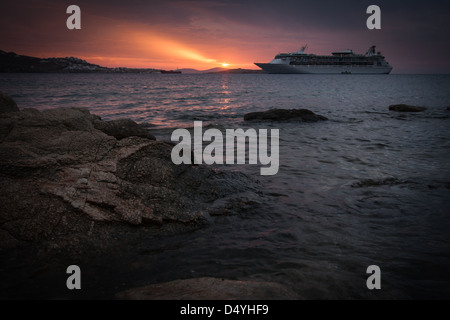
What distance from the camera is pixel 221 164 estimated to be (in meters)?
8.08

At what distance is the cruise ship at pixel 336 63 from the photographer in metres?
142

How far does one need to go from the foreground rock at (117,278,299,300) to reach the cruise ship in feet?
515

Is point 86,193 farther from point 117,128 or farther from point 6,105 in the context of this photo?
point 6,105

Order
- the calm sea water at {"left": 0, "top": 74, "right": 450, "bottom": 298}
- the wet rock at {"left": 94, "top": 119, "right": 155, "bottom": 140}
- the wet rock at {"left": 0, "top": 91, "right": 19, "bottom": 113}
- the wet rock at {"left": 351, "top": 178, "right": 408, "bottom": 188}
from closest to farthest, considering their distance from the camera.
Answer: the calm sea water at {"left": 0, "top": 74, "right": 450, "bottom": 298} → the wet rock at {"left": 0, "top": 91, "right": 19, "bottom": 113} → the wet rock at {"left": 351, "top": 178, "right": 408, "bottom": 188} → the wet rock at {"left": 94, "top": 119, "right": 155, "bottom": 140}

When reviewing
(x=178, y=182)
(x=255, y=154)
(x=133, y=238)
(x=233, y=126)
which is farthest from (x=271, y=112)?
(x=133, y=238)

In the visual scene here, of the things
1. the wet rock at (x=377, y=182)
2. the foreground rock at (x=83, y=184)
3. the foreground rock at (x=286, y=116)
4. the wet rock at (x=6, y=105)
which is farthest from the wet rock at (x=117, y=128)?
the foreground rock at (x=286, y=116)

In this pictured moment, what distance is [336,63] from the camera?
14462cm

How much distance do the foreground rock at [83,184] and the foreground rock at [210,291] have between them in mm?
1300

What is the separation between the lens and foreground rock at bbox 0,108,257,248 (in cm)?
366

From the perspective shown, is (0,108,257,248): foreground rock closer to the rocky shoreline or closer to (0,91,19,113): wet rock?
the rocky shoreline

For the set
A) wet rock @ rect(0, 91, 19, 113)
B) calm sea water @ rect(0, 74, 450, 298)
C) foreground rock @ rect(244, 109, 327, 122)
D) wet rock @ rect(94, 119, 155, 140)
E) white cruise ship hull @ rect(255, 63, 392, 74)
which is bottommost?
calm sea water @ rect(0, 74, 450, 298)

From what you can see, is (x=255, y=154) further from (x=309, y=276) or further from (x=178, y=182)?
(x=309, y=276)

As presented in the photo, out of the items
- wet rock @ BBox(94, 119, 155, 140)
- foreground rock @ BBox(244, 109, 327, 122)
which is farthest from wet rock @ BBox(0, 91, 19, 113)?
foreground rock @ BBox(244, 109, 327, 122)
